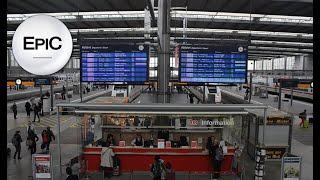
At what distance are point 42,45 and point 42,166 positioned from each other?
4148 mm

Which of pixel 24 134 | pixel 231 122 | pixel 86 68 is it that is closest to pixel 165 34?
pixel 86 68

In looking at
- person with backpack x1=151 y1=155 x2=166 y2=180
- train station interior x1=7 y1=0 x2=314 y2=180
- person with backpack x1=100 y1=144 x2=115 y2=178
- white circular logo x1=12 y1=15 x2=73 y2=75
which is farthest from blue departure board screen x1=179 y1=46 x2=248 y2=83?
white circular logo x1=12 y1=15 x2=73 y2=75

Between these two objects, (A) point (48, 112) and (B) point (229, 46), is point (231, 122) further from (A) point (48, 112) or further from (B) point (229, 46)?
(A) point (48, 112)

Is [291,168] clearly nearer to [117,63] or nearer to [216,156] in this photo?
[216,156]

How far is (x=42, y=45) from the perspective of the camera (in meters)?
6.09

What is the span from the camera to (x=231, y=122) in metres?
10.1

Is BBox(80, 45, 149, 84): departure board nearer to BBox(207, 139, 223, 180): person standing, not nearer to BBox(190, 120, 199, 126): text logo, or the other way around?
BBox(190, 120, 199, 126): text logo

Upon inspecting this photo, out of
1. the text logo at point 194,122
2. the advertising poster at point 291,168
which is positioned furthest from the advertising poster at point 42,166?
the advertising poster at point 291,168

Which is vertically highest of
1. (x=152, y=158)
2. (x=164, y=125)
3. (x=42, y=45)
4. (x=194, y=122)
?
(x=42, y=45)

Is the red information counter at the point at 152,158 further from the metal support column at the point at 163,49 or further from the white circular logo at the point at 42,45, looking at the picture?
the white circular logo at the point at 42,45

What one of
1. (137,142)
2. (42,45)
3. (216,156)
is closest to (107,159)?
(137,142)

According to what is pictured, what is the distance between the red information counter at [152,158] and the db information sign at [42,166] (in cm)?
250

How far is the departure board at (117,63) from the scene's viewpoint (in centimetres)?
930

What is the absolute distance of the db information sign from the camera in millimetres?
8492
